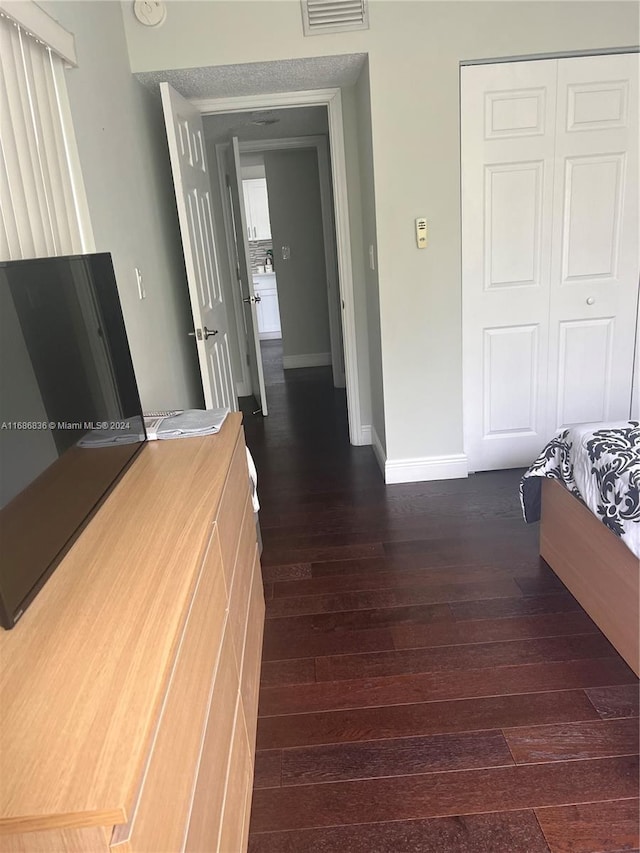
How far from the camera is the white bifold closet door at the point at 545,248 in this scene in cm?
302

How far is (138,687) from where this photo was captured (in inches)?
35.7

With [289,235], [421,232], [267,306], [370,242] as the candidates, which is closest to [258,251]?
[267,306]

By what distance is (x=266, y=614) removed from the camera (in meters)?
2.39

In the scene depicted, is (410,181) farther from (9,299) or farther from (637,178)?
(9,299)

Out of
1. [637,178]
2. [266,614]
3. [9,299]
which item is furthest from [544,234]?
[9,299]

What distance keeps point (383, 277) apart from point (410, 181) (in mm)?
479

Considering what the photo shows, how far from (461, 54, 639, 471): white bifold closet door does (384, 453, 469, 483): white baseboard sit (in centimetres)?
11

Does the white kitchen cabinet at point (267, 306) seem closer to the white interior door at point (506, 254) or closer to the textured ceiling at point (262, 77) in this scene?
the textured ceiling at point (262, 77)

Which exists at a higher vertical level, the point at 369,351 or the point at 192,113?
the point at 192,113

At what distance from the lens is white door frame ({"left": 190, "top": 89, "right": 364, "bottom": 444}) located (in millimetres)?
3430

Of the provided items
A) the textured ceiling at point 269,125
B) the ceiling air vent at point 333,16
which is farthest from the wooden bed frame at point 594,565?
the textured ceiling at point 269,125

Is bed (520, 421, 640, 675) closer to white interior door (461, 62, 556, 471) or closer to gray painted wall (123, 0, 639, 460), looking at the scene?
white interior door (461, 62, 556, 471)

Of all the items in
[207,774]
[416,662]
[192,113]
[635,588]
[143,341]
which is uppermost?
[192,113]

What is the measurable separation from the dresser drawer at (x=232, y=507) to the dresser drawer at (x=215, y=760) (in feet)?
0.71
